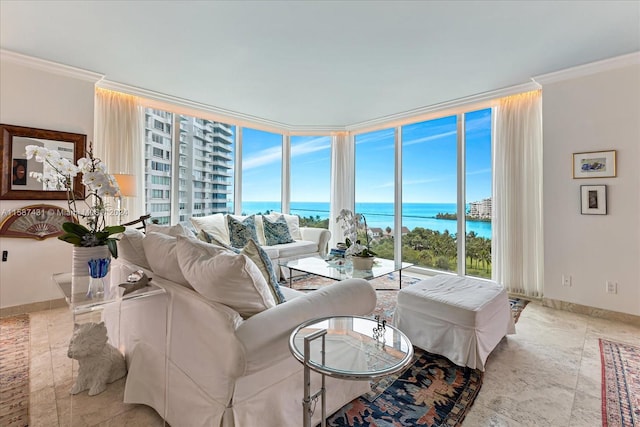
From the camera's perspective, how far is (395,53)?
2.79 meters

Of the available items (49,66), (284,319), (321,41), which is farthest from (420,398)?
(49,66)

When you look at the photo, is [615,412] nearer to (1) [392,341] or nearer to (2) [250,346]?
(1) [392,341]

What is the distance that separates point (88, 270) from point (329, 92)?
3280 millimetres

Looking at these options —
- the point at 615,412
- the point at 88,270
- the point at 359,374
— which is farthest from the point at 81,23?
the point at 615,412

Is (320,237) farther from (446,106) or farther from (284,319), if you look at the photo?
(284,319)

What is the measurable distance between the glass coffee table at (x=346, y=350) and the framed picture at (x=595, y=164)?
10.3 feet

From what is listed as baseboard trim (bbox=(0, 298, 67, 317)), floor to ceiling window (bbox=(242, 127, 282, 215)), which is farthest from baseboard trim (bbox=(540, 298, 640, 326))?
baseboard trim (bbox=(0, 298, 67, 317))

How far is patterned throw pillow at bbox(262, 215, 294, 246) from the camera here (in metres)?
4.57

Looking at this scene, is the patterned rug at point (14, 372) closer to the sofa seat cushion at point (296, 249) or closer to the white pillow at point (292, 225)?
the sofa seat cushion at point (296, 249)

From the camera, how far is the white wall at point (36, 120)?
2941 mm

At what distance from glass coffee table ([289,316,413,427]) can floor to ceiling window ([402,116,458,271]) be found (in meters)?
3.59

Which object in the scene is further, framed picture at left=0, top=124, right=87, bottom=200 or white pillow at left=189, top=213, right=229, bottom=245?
white pillow at left=189, top=213, right=229, bottom=245

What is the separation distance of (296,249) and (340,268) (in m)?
1.32

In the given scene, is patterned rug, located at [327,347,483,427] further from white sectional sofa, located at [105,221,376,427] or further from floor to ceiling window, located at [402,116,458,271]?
floor to ceiling window, located at [402,116,458,271]
